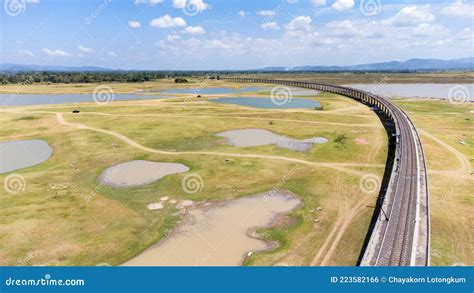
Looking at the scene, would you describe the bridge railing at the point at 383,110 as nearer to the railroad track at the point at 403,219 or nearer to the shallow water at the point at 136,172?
the railroad track at the point at 403,219

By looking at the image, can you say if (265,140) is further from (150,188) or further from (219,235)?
(219,235)

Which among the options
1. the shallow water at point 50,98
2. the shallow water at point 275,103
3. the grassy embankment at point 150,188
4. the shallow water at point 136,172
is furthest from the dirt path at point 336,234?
the shallow water at point 50,98

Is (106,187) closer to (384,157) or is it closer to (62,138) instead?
(62,138)

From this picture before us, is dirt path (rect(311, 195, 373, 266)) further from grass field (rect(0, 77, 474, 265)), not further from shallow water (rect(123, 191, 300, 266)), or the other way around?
shallow water (rect(123, 191, 300, 266))

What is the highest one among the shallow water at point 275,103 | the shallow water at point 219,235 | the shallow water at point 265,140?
the shallow water at point 275,103

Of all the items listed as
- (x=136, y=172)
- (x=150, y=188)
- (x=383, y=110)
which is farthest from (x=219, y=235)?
(x=383, y=110)

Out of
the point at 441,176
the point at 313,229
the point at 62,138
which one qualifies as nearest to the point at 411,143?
the point at 441,176

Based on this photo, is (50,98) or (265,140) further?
(50,98)
